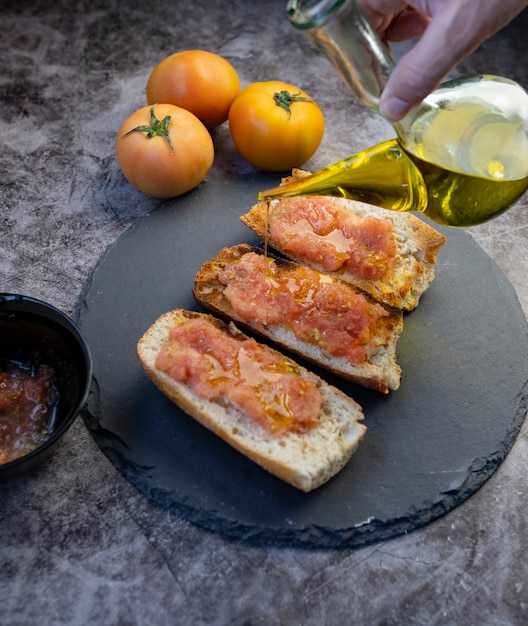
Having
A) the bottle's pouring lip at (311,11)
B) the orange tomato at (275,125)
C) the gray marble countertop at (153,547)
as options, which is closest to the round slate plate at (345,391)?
the gray marble countertop at (153,547)

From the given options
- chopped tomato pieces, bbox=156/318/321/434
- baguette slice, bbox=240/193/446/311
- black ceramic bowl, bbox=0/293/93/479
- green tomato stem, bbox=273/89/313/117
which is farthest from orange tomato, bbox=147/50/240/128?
black ceramic bowl, bbox=0/293/93/479

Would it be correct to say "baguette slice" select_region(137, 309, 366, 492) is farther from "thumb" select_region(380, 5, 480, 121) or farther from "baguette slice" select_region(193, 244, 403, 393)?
A: "thumb" select_region(380, 5, 480, 121)

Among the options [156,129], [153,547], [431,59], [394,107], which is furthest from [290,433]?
[156,129]

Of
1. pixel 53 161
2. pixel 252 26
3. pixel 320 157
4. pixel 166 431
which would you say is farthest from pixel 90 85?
pixel 166 431

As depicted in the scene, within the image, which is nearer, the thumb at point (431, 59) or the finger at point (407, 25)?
the thumb at point (431, 59)

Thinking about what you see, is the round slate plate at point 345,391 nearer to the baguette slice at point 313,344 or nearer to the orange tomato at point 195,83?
the baguette slice at point 313,344

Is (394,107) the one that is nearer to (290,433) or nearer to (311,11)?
(311,11)

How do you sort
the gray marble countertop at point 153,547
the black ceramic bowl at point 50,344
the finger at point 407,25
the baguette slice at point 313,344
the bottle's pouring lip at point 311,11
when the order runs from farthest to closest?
the finger at point 407,25 → the baguette slice at point 313,344 → the black ceramic bowl at point 50,344 → the gray marble countertop at point 153,547 → the bottle's pouring lip at point 311,11
